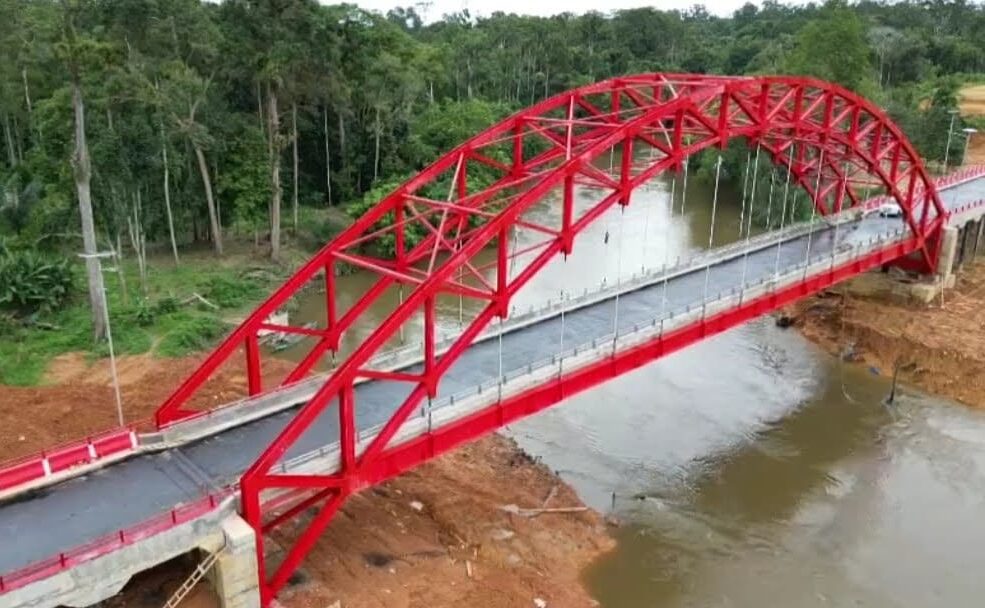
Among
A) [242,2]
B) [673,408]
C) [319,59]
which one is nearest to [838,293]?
[673,408]

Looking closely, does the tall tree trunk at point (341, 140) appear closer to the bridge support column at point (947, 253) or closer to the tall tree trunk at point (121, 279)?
the tall tree trunk at point (121, 279)

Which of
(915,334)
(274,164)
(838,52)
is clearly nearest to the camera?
(915,334)

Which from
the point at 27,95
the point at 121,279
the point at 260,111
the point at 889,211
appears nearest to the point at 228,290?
the point at 121,279

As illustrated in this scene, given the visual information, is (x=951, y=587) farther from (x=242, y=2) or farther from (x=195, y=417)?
(x=242, y=2)

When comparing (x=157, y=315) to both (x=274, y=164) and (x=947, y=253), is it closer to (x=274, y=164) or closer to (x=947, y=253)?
(x=274, y=164)

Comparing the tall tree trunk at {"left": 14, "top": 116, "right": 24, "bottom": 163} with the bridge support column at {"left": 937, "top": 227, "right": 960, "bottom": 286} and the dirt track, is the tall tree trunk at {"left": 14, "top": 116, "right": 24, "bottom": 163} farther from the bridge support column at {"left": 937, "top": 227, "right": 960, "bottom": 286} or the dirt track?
the dirt track

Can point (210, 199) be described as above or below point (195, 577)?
above
